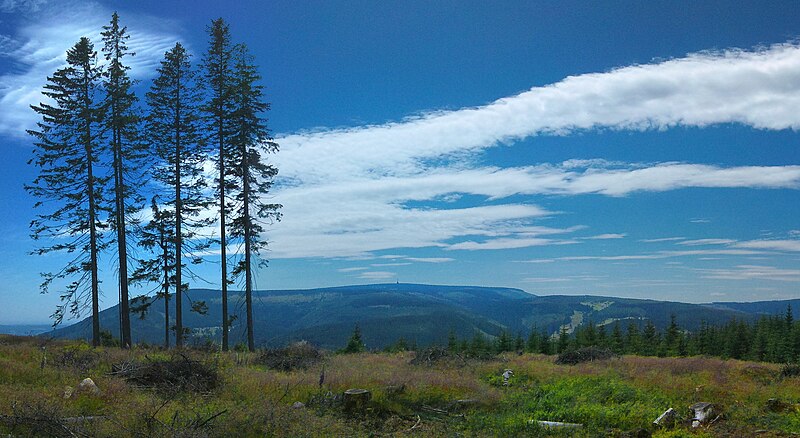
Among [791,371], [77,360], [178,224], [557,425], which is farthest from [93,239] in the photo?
[791,371]

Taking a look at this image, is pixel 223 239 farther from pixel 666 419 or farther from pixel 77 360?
pixel 666 419

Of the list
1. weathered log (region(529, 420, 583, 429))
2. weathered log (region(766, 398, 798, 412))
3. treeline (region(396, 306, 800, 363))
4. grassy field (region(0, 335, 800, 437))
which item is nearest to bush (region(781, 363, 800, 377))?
grassy field (region(0, 335, 800, 437))

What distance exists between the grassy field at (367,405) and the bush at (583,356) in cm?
574

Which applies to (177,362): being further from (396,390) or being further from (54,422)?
(396,390)

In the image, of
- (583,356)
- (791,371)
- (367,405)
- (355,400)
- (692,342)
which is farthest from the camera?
Answer: (692,342)

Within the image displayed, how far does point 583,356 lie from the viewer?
922 inches

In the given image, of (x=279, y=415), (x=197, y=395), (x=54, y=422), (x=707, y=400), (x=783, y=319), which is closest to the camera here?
(x=54, y=422)

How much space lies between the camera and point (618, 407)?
38.9 feet

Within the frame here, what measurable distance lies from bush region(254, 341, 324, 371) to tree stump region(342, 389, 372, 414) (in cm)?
669

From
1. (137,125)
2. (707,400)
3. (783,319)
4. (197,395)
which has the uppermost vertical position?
(137,125)

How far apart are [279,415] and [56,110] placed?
2404 cm

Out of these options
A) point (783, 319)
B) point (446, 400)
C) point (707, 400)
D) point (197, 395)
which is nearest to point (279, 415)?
point (197, 395)

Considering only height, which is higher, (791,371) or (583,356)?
(791,371)

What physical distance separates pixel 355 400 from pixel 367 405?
37cm
